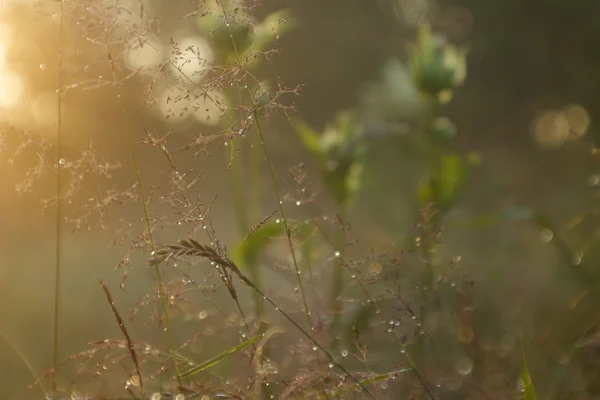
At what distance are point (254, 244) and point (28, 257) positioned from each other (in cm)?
149

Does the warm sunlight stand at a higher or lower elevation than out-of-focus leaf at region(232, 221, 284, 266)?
higher

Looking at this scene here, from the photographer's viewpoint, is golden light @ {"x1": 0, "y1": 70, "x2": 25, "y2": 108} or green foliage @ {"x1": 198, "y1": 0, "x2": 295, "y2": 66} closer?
green foliage @ {"x1": 198, "y1": 0, "x2": 295, "y2": 66}

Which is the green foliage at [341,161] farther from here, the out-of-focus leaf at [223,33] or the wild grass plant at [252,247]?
the out-of-focus leaf at [223,33]

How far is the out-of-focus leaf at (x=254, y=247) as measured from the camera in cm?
81

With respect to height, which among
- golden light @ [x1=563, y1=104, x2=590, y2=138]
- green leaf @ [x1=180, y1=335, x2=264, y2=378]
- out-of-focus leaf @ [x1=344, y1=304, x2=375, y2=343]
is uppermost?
golden light @ [x1=563, y1=104, x2=590, y2=138]

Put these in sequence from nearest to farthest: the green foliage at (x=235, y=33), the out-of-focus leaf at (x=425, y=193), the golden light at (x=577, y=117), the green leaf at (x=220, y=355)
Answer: the green leaf at (x=220, y=355)
the green foliage at (x=235, y=33)
the out-of-focus leaf at (x=425, y=193)
the golden light at (x=577, y=117)

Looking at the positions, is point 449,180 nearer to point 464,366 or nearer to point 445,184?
point 445,184

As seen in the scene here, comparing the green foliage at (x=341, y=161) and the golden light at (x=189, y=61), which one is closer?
the golden light at (x=189, y=61)

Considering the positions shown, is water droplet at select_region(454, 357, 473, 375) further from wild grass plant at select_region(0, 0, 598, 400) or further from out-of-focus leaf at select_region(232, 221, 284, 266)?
out-of-focus leaf at select_region(232, 221, 284, 266)

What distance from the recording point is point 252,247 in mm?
843

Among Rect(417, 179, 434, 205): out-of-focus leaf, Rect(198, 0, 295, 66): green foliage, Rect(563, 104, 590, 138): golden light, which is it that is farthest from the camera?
Rect(563, 104, 590, 138): golden light

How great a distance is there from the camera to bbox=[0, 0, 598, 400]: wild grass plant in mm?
555

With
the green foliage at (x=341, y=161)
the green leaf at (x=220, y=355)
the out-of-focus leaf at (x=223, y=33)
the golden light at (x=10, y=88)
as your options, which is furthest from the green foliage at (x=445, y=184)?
the golden light at (x=10, y=88)

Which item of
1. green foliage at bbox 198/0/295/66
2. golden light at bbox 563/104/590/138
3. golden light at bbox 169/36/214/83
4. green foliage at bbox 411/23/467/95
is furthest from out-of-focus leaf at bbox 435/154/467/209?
golden light at bbox 563/104/590/138
